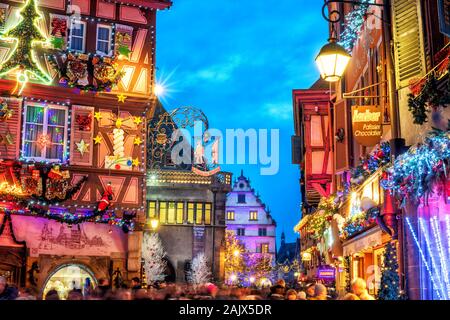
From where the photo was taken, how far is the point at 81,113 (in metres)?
23.9

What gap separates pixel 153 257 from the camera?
159 ft

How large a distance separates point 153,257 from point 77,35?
2659 centimetres

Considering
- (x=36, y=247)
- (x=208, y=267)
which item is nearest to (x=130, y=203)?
(x=36, y=247)

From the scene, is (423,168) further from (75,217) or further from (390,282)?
(75,217)

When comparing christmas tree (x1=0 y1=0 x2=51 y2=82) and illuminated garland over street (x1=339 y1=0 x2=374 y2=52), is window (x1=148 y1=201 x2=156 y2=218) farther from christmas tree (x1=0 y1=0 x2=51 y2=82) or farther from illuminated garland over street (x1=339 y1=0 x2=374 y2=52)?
illuminated garland over street (x1=339 y1=0 x2=374 y2=52)

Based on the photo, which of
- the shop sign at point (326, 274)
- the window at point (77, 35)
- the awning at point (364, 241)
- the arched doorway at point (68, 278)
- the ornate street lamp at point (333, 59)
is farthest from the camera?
the shop sign at point (326, 274)

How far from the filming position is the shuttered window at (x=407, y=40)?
41.1 feet

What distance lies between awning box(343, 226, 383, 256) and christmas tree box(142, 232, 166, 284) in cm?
2775

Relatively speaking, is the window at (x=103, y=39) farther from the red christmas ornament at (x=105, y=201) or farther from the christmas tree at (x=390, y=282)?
the christmas tree at (x=390, y=282)

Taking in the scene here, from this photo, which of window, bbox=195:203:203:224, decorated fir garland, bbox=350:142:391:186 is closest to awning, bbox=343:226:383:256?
decorated fir garland, bbox=350:142:391:186

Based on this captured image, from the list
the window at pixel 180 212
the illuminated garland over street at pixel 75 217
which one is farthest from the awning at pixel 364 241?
the window at pixel 180 212

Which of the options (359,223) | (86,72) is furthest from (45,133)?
(359,223)

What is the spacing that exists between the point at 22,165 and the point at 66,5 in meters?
6.37

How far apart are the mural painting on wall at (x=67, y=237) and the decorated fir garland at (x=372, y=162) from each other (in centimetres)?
998
